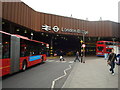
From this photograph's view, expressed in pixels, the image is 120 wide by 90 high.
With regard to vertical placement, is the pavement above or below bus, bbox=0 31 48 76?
below

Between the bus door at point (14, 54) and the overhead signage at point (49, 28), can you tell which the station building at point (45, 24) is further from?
the bus door at point (14, 54)

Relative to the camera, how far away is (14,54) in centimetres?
906

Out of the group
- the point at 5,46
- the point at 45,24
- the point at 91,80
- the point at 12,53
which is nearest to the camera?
the point at 91,80

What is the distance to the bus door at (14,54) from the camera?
28.7 feet

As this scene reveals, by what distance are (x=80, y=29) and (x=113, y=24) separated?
29.0ft

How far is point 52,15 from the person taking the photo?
86.6ft

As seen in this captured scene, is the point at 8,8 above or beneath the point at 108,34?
above

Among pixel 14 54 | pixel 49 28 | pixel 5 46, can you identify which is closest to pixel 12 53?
pixel 14 54

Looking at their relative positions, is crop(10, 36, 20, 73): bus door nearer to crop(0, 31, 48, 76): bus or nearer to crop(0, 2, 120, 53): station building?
crop(0, 31, 48, 76): bus

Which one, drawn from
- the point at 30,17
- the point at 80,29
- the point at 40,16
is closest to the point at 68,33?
the point at 80,29

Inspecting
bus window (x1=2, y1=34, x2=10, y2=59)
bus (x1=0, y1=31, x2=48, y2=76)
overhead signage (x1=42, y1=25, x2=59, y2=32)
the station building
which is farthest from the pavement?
overhead signage (x1=42, y1=25, x2=59, y2=32)

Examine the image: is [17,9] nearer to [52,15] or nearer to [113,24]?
[52,15]

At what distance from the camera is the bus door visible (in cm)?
875

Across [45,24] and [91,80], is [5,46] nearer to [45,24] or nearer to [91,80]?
[91,80]
